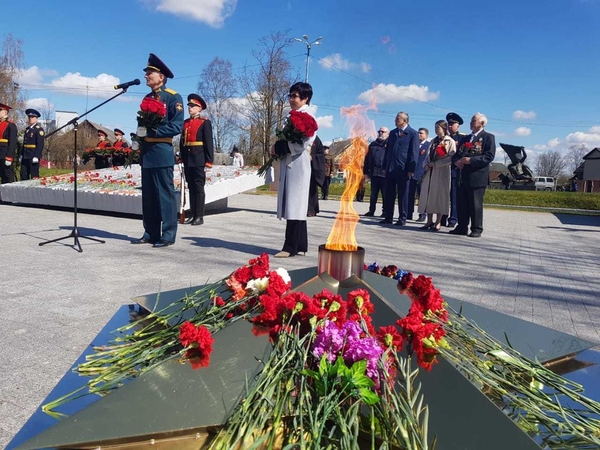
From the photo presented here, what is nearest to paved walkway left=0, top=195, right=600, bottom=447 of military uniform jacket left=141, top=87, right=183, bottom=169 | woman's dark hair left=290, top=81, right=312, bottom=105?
military uniform jacket left=141, top=87, right=183, bottom=169

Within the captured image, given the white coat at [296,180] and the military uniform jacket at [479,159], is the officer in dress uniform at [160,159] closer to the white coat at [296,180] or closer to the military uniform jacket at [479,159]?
the white coat at [296,180]

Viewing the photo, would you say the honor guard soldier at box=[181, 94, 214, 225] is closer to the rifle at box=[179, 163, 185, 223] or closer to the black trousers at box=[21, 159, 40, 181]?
the rifle at box=[179, 163, 185, 223]

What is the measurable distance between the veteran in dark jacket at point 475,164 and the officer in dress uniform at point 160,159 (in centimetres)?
531

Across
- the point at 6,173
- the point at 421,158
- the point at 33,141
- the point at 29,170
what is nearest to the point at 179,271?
the point at 421,158

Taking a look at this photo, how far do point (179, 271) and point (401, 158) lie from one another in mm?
6962

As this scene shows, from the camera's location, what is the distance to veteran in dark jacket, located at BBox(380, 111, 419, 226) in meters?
10.8

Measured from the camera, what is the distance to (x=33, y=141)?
13.1 meters

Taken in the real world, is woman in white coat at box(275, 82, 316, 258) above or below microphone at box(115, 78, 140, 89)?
below

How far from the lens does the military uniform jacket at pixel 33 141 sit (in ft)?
42.6

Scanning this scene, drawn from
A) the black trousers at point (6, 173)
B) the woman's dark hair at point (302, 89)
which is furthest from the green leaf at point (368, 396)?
the black trousers at point (6, 173)

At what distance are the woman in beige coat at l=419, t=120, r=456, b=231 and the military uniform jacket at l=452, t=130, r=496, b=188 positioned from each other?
926 millimetres

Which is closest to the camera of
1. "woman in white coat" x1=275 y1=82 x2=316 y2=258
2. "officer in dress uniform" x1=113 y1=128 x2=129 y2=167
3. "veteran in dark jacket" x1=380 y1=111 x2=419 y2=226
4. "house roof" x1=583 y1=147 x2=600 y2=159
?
"woman in white coat" x1=275 y1=82 x2=316 y2=258

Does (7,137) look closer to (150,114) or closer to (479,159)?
(150,114)

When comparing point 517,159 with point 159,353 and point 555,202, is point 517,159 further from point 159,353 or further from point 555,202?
point 159,353
